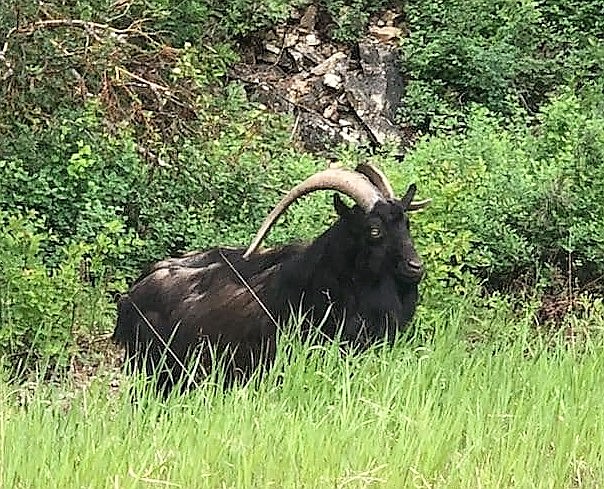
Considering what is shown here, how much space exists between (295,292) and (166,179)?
378 cm

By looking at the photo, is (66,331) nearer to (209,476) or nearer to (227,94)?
(209,476)

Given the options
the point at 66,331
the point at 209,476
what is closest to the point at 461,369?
the point at 209,476

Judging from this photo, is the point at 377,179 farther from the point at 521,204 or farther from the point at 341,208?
the point at 521,204

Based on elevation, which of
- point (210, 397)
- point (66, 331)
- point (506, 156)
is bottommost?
point (66, 331)

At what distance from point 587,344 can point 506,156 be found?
5.19m

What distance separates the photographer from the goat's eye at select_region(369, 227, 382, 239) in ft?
24.4

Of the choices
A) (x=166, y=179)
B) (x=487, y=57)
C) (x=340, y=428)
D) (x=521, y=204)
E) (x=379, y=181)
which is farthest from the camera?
(x=487, y=57)

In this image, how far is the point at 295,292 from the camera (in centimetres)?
767

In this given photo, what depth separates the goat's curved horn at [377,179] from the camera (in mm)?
7716

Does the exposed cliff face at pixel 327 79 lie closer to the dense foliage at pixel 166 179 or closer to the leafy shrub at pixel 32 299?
the dense foliage at pixel 166 179

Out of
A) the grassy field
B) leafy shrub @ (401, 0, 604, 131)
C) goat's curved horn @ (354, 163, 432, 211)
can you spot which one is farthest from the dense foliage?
the grassy field

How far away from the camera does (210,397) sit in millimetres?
5785

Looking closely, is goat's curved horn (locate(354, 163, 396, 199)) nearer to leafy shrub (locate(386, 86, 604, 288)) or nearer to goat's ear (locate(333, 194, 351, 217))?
Answer: goat's ear (locate(333, 194, 351, 217))

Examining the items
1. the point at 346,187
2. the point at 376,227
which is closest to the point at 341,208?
the point at 346,187
